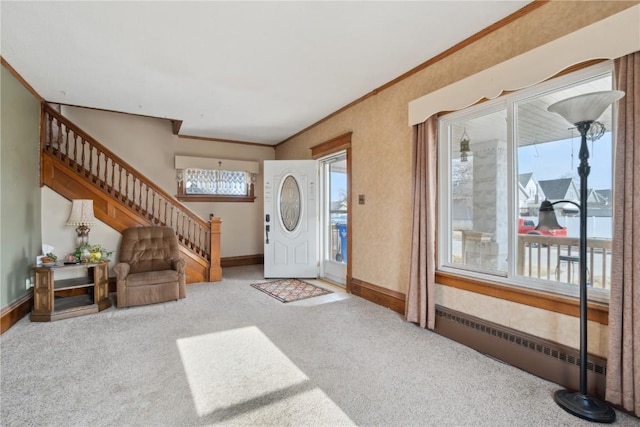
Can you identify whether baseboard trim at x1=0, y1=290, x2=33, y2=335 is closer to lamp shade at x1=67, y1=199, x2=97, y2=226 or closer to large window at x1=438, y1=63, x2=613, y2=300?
lamp shade at x1=67, y1=199, x2=97, y2=226

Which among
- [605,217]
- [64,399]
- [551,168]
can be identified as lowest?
[64,399]

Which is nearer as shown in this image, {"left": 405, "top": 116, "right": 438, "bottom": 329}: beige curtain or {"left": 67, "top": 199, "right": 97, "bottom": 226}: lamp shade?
{"left": 405, "top": 116, "right": 438, "bottom": 329}: beige curtain

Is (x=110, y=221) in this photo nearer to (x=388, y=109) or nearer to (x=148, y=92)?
(x=148, y=92)

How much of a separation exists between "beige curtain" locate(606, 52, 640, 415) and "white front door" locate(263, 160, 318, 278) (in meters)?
4.04

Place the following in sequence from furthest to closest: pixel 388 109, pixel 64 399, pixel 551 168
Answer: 1. pixel 388 109
2. pixel 551 168
3. pixel 64 399

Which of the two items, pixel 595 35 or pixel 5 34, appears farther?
pixel 5 34

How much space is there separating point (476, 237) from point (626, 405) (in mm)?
1521

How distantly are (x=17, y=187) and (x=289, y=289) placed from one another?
3534 mm

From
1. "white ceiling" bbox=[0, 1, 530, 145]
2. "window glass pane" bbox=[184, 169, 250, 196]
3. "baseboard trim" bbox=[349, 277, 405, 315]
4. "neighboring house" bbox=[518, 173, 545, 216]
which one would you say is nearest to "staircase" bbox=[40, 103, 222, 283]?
"white ceiling" bbox=[0, 1, 530, 145]

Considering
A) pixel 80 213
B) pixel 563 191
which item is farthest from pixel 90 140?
pixel 563 191

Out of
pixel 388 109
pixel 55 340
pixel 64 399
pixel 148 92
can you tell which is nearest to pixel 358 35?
pixel 388 109

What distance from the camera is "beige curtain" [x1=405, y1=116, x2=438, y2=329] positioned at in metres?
3.07

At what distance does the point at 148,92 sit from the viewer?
3977 mm

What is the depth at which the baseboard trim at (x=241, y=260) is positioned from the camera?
6629 millimetres
